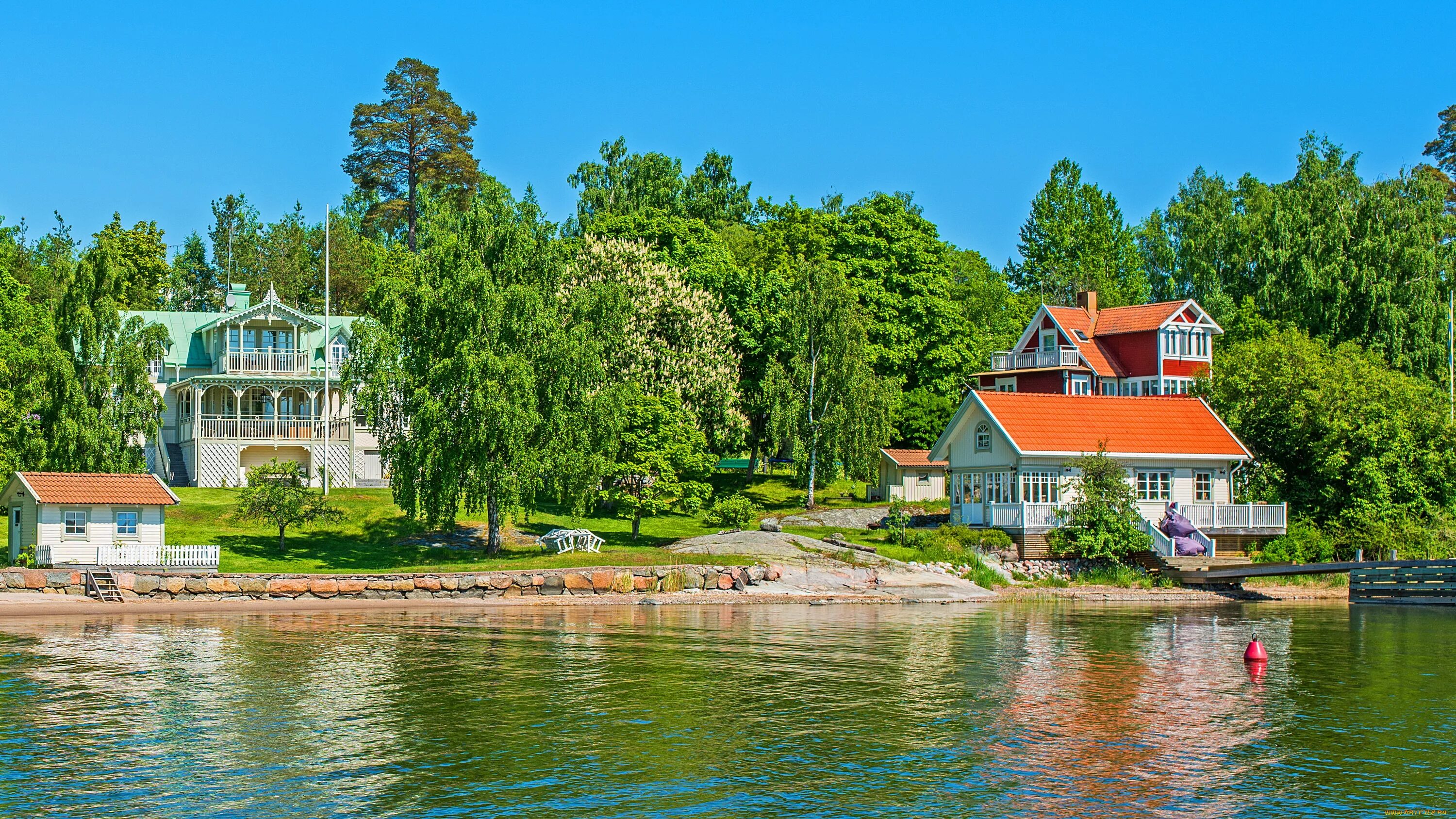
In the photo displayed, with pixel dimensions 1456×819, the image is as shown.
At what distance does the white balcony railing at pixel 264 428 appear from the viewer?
6159cm

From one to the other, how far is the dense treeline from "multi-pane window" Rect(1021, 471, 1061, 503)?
993cm

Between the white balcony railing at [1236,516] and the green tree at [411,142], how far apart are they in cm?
6038

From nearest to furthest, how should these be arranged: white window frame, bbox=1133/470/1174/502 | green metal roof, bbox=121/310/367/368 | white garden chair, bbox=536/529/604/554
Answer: white garden chair, bbox=536/529/604/554
white window frame, bbox=1133/470/1174/502
green metal roof, bbox=121/310/367/368

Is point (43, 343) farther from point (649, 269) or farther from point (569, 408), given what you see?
point (649, 269)

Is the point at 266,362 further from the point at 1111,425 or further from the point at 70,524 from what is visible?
the point at 1111,425

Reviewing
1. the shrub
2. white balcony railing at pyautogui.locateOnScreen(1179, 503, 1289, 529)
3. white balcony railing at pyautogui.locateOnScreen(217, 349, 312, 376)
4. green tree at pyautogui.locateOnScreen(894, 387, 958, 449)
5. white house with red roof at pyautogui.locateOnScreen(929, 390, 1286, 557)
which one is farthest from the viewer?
green tree at pyautogui.locateOnScreen(894, 387, 958, 449)

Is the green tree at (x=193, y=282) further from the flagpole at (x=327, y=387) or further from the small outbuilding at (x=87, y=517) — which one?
the small outbuilding at (x=87, y=517)

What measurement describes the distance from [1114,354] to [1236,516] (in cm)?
Result: 2790

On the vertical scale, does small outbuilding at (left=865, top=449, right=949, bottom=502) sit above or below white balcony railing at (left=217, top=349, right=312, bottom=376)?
below

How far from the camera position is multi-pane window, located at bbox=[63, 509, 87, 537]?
137ft

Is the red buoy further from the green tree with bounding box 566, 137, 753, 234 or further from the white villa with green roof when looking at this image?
the green tree with bounding box 566, 137, 753, 234

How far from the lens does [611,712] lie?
24.0 metres

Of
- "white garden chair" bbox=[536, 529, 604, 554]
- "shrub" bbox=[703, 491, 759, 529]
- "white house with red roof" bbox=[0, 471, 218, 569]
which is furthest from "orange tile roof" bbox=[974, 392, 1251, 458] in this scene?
"white house with red roof" bbox=[0, 471, 218, 569]

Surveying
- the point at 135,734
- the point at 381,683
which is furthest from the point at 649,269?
the point at 135,734
